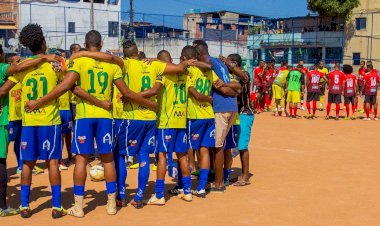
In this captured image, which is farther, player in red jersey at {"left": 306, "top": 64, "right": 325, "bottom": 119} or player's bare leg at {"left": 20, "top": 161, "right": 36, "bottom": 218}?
player in red jersey at {"left": 306, "top": 64, "right": 325, "bottom": 119}

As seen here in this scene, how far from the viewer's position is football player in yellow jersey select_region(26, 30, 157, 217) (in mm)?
5512

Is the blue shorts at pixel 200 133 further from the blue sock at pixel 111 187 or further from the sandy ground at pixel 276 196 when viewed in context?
the blue sock at pixel 111 187

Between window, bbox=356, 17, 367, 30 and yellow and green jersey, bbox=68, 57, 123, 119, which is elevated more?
window, bbox=356, 17, 367, 30

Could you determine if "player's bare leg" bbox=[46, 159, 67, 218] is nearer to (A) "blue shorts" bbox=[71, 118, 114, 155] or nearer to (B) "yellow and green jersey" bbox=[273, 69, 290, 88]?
(A) "blue shorts" bbox=[71, 118, 114, 155]

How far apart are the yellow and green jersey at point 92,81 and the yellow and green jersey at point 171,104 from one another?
88 centimetres

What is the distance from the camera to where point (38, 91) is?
18.3 ft

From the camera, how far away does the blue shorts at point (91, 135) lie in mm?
5606

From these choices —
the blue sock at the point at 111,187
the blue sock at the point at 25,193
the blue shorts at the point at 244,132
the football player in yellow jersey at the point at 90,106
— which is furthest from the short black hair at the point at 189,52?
the blue sock at the point at 25,193

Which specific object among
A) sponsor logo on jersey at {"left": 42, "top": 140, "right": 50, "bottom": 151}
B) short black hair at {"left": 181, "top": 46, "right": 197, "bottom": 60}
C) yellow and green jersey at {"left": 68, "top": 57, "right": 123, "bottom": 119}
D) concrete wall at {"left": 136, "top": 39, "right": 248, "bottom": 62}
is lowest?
sponsor logo on jersey at {"left": 42, "top": 140, "right": 50, "bottom": 151}

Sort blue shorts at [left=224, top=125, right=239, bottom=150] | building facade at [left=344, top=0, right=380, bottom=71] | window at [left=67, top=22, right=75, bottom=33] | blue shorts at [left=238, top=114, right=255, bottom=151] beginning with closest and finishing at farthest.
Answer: blue shorts at [left=224, top=125, right=239, bottom=150]
blue shorts at [left=238, top=114, right=255, bottom=151]
building facade at [left=344, top=0, right=380, bottom=71]
window at [left=67, top=22, right=75, bottom=33]

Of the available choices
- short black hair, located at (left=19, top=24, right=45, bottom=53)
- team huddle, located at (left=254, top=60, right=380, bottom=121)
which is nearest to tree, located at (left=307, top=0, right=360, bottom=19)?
team huddle, located at (left=254, top=60, right=380, bottom=121)

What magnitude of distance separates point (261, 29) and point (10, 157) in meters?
41.5

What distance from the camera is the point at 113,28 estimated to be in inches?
1761

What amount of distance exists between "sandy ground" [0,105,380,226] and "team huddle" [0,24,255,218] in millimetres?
258
